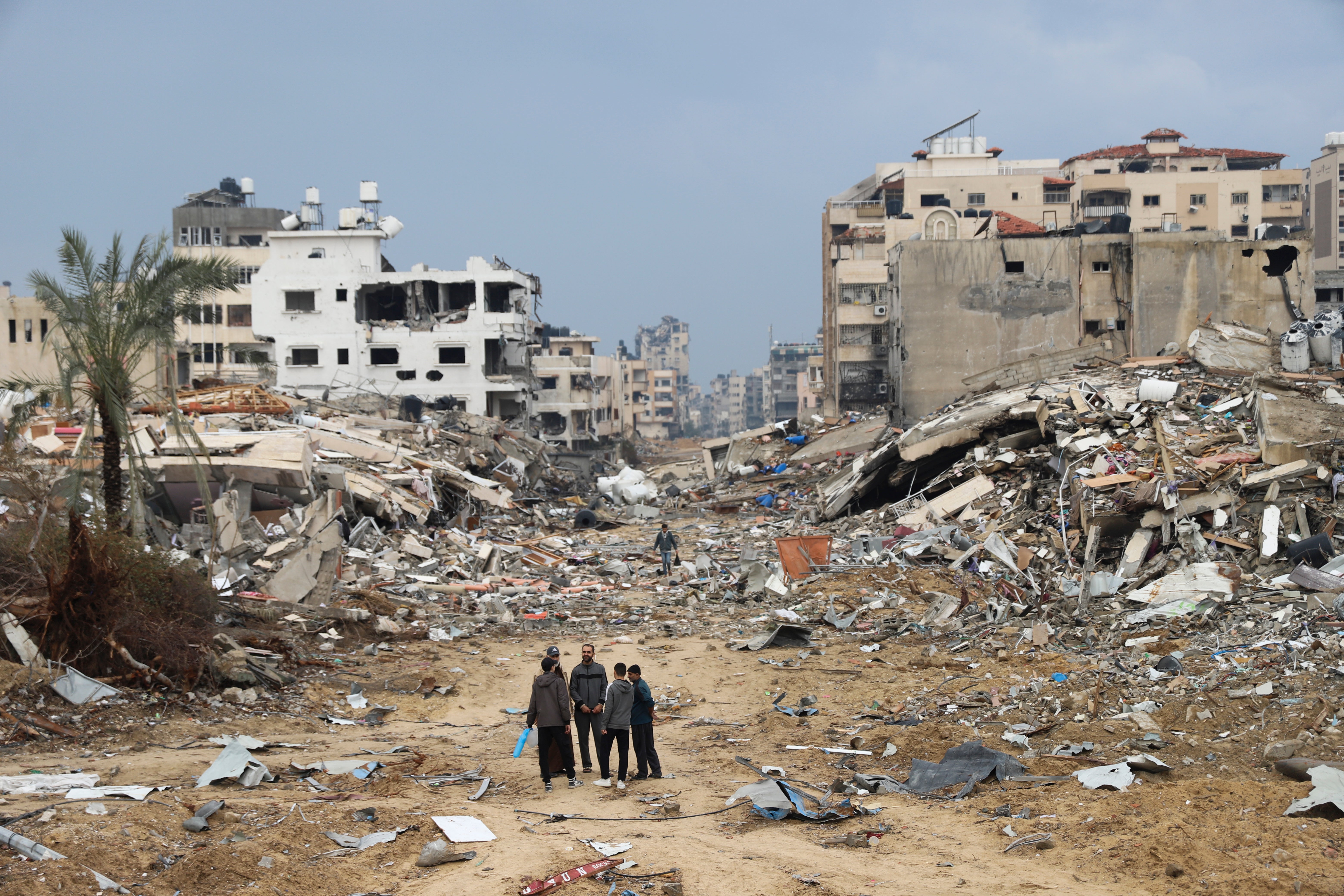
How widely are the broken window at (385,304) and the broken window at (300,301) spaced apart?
7.11 feet

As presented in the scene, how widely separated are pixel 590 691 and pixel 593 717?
22 cm

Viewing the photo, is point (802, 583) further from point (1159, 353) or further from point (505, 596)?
point (1159, 353)

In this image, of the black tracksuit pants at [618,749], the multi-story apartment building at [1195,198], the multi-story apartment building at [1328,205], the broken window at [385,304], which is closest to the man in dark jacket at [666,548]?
the black tracksuit pants at [618,749]

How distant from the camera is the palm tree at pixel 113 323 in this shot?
12.4m

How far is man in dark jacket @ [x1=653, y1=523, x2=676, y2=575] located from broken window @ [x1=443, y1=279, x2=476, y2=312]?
29.8 m

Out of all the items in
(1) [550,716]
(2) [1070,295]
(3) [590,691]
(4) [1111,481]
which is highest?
(2) [1070,295]

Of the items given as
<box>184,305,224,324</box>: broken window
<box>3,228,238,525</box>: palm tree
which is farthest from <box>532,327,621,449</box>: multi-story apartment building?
<box>3,228,238,525</box>: palm tree

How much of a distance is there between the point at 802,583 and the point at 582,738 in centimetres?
944

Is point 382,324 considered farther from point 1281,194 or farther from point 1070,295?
point 1281,194

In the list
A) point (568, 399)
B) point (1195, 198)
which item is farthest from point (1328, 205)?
point (568, 399)

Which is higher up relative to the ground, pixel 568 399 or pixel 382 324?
pixel 382 324

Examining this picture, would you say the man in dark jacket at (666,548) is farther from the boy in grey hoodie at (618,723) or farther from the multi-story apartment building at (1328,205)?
the multi-story apartment building at (1328,205)

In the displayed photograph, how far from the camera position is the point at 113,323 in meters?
12.7

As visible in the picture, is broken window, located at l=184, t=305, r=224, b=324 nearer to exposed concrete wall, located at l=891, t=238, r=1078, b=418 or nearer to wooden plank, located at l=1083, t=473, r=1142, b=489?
wooden plank, located at l=1083, t=473, r=1142, b=489
